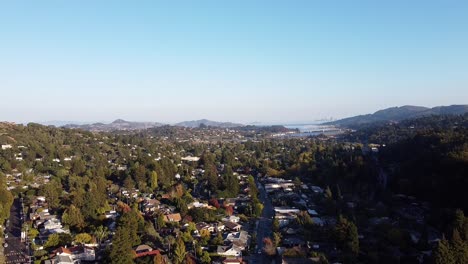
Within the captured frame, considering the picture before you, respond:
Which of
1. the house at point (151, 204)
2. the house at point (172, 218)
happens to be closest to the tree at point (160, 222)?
the house at point (172, 218)

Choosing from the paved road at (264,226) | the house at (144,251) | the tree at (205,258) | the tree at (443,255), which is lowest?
the paved road at (264,226)

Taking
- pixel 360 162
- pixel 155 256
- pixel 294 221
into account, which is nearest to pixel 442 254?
pixel 294 221

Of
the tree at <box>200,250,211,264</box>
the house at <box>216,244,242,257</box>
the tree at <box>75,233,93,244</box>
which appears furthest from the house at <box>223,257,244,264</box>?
the tree at <box>75,233,93,244</box>

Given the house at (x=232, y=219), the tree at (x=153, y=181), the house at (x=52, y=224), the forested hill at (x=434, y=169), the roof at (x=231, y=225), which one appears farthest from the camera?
the tree at (x=153, y=181)

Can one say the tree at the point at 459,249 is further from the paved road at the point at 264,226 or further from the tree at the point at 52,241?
the tree at the point at 52,241

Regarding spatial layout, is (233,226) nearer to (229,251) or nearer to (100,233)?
(229,251)

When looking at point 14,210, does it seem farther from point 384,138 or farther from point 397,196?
point 384,138
